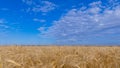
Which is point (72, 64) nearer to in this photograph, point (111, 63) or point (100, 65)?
point (100, 65)

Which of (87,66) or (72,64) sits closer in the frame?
(72,64)

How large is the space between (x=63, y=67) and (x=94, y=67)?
0.65m

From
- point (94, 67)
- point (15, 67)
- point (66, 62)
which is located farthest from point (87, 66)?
point (15, 67)

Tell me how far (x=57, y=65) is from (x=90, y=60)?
31.8 inches

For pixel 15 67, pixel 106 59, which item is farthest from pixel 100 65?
pixel 15 67

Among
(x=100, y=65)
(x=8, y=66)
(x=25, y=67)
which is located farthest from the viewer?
(x=100, y=65)

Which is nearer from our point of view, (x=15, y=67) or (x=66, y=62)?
(x=15, y=67)

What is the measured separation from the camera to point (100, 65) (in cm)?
318

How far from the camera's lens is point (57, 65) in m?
2.74

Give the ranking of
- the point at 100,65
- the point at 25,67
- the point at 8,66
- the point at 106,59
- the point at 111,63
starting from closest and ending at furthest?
the point at 8,66, the point at 25,67, the point at 100,65, the point at 111,63, the point at 106,59

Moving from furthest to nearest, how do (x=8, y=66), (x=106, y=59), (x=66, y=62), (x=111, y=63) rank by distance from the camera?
(x=106, y=59) < (x=111, y=63) < (x=66, y=62) < (x=8, y=66)

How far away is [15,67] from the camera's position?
2484 millimetres

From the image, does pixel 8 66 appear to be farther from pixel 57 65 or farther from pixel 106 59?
pixel 106 59

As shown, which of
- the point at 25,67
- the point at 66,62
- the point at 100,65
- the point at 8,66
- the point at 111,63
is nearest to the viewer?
the point at 8,66
